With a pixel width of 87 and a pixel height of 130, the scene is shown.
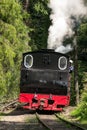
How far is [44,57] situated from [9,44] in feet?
22.0

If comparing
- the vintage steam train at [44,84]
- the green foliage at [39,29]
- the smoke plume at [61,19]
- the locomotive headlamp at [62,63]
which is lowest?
the vintage steam train at [44,84]

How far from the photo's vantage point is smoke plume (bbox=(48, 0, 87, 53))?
29298 mm

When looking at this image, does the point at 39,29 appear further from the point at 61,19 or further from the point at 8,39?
the point at 61,19

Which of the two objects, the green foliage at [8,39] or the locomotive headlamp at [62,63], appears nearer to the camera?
the locomotive headlamp at [62,63]

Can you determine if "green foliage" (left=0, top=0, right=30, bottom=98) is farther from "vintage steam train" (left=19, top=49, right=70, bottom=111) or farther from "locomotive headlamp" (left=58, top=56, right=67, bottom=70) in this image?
"locomotive headlamp" (left=58, top=56, right=67, bottom=70)

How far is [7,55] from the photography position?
2941cm

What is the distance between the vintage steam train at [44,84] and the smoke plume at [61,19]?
17.5ft

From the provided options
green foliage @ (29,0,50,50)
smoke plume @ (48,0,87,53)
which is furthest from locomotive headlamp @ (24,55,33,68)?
green foliage @ (29,0,50,50)

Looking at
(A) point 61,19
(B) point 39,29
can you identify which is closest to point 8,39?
(A) point 61,19

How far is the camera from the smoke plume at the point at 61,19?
29.3 metres

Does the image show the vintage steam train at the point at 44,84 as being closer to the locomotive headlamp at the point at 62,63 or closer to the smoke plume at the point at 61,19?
the locomotive headlamp at the point at 62,63

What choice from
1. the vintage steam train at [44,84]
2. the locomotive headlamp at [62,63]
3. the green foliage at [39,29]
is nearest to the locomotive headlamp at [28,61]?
the vintage steam train at [44,84]

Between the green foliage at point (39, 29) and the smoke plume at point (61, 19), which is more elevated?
the green foliage at point (39, 29)

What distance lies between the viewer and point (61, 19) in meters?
30.3
